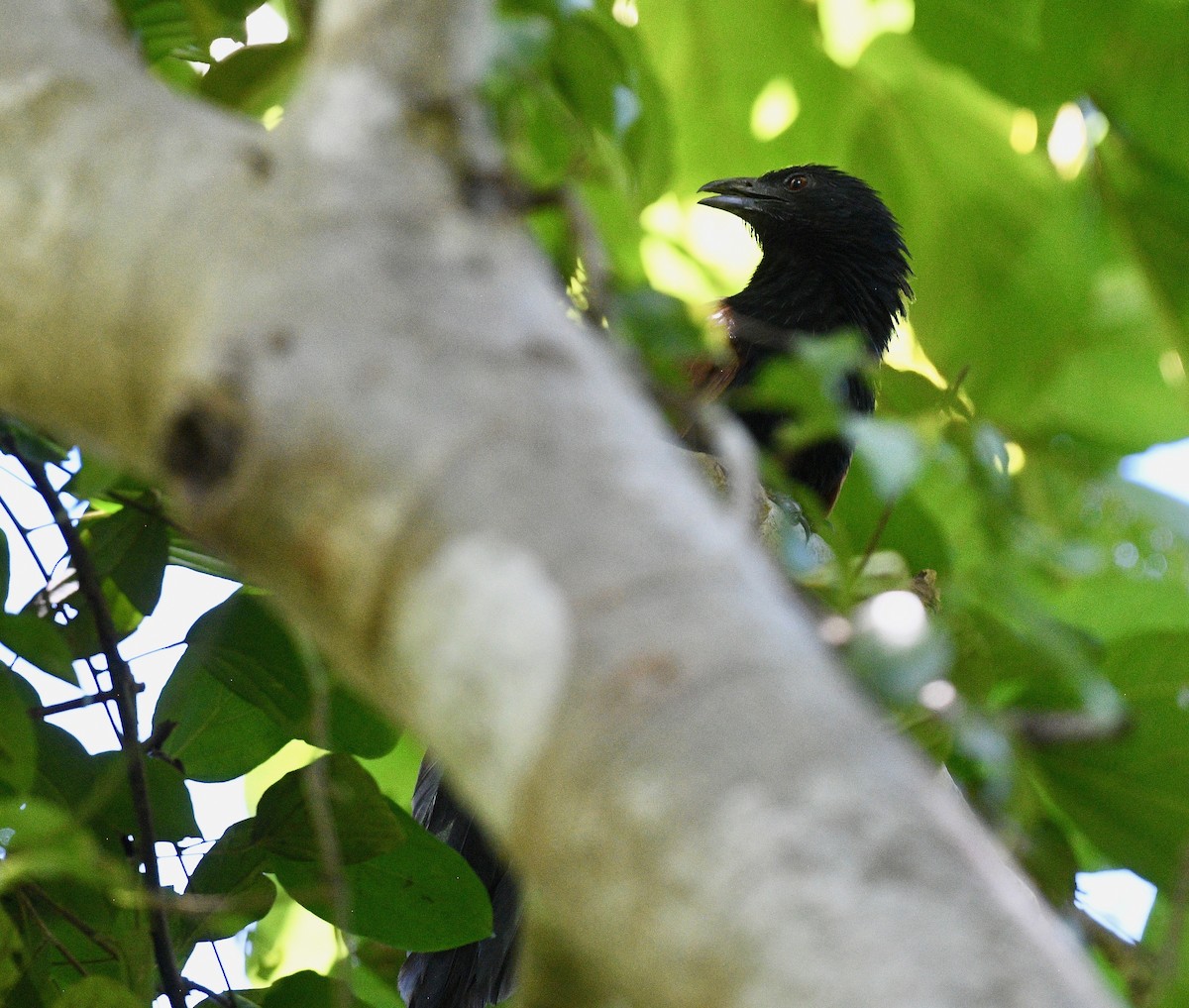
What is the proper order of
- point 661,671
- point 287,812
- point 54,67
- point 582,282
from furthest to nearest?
point 287,812 → point 582,282 → point 54,67 → point 661,671

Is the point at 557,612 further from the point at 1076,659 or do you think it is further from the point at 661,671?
the point at 1076,659

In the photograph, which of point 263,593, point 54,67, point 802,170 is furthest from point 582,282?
point 802,170

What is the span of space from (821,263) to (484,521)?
4.23 meters

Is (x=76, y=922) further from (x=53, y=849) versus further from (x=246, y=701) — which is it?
(x=53, y=849)

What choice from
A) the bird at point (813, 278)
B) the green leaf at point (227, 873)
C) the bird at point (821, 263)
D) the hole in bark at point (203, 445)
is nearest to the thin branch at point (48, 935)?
the green leaf at point (227, 873)

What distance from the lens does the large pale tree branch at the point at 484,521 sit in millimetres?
564

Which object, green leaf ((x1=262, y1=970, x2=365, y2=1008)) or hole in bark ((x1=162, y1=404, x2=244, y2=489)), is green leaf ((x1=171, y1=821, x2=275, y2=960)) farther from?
hole in bark ((x1=162, y1=404, x2=244, y2=489))

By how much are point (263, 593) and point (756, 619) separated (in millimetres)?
1700

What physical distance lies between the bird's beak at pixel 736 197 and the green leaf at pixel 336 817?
2850mm

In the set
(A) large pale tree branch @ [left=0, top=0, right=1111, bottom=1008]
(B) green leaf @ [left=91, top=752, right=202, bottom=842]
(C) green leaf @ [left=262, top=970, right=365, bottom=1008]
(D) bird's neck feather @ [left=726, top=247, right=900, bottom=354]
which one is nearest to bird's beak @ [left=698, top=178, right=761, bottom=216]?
(D) bird's neck feather @ [left=726, top=247, right=900, bottom=354]

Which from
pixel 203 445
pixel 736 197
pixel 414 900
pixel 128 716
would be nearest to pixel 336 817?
pixel 414 900

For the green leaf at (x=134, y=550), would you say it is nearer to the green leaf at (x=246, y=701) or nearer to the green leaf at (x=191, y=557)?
the green leaf at (x=191, y=557)

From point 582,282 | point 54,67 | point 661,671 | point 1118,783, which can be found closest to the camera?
point 661,671

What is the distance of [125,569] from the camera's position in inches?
88.4
